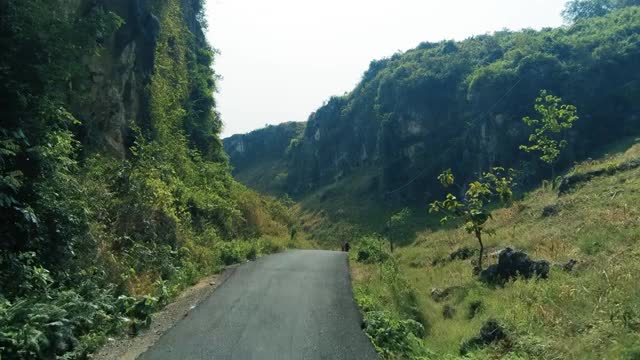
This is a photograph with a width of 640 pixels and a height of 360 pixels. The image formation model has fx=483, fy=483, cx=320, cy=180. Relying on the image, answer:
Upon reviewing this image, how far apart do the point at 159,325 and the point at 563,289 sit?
977 cm

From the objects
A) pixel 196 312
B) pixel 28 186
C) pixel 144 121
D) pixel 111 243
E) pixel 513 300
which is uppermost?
pixel 144 121

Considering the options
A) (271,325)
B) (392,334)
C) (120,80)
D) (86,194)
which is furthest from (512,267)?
(120,80)

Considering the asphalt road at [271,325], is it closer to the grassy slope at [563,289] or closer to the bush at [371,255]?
the grassy slope at [563,289]

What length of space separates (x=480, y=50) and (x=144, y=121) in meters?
85.1

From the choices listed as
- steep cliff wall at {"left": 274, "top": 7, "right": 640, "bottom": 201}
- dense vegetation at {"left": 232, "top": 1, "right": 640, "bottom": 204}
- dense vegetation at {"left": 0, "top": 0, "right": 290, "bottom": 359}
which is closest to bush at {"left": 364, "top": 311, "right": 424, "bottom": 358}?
dense vegetation at {"left": 0, "top": 0, "right": 290, "bottom": 359}

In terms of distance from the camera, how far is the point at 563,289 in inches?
463

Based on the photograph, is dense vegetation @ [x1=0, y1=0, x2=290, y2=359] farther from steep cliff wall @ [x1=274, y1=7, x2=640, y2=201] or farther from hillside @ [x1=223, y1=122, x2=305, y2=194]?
hillside @ [x1=223, y1=122, x2=305, y2=194]

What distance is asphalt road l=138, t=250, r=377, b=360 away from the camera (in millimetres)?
9641

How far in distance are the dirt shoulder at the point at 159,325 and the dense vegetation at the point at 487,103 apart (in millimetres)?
56595

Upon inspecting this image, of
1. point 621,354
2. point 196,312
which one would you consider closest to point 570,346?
point 621,354

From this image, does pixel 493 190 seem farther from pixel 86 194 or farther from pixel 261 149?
pixel 261 149

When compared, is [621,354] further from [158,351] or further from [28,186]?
[28,186]

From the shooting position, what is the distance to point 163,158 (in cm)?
2764

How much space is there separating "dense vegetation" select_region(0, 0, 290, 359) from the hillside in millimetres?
120266
